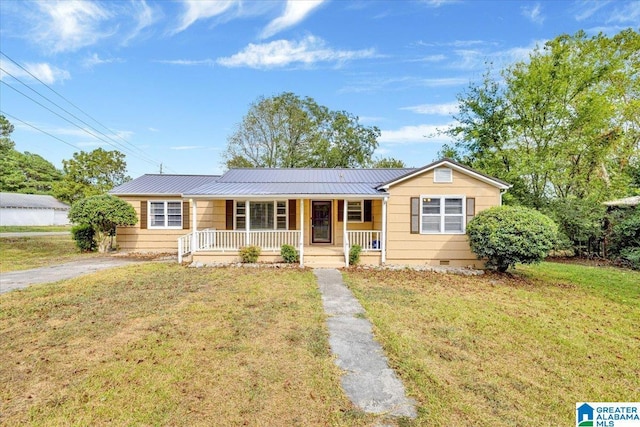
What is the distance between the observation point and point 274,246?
1159 centimetres

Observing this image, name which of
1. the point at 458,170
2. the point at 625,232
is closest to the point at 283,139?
the point at 458,170

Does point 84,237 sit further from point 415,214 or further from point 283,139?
point 283,139

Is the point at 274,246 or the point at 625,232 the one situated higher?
the point at 625,232

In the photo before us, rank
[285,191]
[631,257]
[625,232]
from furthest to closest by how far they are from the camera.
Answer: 1. [625,232]
2. [631,257]
3. [285,191]

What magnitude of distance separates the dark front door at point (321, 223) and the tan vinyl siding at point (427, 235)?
2.89m

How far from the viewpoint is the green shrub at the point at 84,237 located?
1423 centimetres

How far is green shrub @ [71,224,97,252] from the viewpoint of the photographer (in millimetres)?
14227

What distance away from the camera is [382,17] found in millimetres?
13852

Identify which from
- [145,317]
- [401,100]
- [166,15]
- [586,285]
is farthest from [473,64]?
[145,317]

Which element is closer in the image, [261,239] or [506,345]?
[506,345]

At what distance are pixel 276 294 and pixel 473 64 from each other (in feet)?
57.2

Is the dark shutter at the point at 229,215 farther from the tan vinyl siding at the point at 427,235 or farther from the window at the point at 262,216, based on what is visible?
the tan vinyl siding at the point at 427,235

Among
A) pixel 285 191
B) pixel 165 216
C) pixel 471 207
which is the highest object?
pixel 285 191

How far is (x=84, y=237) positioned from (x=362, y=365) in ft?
51.4
